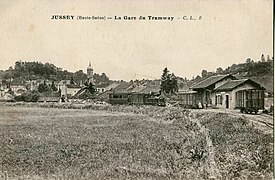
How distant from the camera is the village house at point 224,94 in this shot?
1554mm

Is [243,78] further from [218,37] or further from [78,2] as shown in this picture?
[78,2]

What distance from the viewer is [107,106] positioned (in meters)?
1.56

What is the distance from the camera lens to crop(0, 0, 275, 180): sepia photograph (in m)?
1.48

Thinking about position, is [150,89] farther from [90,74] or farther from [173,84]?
[90,74]

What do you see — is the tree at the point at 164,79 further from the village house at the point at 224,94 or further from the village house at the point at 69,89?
the village house at the point at 69,89

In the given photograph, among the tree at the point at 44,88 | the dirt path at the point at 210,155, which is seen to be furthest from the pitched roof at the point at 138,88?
the tree at the point at 44,88

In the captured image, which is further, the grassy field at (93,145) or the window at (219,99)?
the window at (219,99)

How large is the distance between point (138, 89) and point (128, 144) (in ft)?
0.74

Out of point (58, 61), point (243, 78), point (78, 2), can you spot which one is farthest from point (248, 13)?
point (58, 61)

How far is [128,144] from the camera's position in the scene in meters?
1.50

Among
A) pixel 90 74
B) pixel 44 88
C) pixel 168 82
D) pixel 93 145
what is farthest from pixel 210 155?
pixel 44 88

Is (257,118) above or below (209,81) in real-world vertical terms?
below

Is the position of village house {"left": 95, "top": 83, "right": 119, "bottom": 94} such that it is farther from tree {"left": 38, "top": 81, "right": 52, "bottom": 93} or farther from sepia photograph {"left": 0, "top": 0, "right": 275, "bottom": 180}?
tree {"left": 38, "top": 81, "right": 52, "bottom": 93}

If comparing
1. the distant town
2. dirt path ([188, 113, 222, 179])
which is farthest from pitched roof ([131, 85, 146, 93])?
dirt path ([188, 113, 222, 179])
